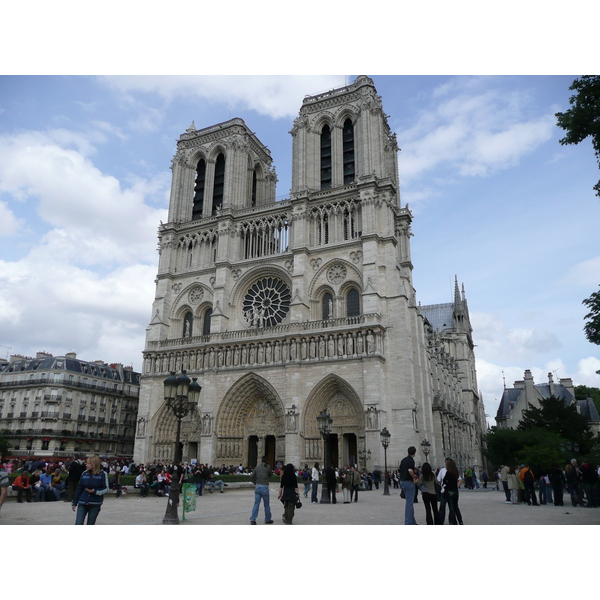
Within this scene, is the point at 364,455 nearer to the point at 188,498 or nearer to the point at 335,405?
the point at 335,405

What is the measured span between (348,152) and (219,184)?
10474 mm

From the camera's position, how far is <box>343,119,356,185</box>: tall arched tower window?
34.7m

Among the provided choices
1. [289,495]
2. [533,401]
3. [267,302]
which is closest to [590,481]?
[289,495]

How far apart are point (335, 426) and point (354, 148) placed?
1817 cm

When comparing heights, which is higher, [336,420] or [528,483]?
[336,420]

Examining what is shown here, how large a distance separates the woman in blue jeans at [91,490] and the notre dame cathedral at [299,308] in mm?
20718

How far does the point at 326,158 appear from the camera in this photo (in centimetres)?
3597

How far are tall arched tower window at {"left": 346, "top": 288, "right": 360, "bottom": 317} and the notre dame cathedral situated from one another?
0.27 feet

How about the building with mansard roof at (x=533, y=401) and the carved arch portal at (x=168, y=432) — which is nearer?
the carved arch portal at (x=168, y=432)

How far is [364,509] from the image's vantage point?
44.8 feet

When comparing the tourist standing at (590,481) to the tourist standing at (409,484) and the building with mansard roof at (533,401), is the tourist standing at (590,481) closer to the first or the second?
the tourist standing at (409,484)

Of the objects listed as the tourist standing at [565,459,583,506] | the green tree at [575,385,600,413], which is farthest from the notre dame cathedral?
the green tree at [575,385,600,413]

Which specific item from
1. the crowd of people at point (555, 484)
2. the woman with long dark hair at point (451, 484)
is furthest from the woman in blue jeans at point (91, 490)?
the crowd of people at point (555, 484)

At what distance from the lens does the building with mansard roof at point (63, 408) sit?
39.0m
